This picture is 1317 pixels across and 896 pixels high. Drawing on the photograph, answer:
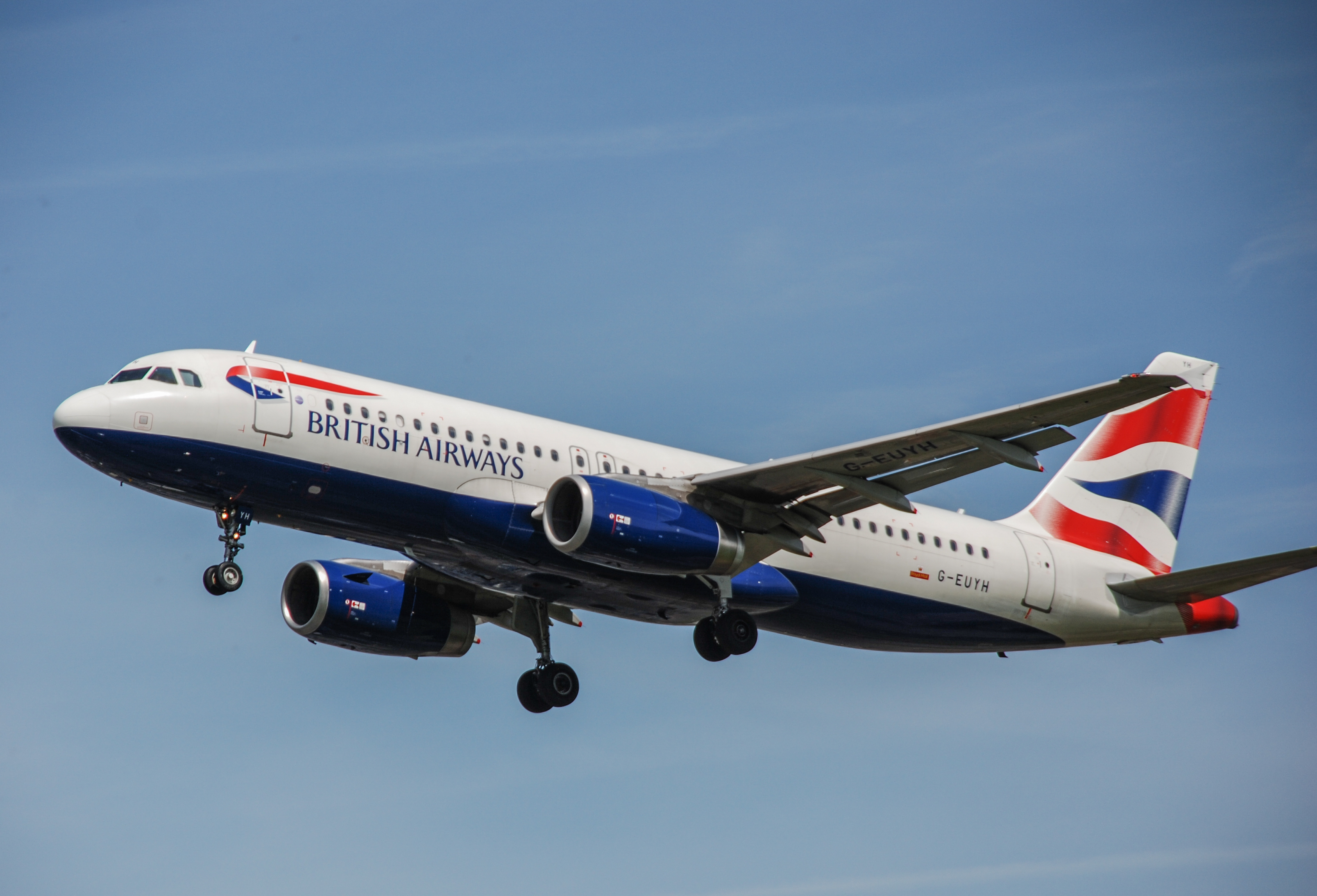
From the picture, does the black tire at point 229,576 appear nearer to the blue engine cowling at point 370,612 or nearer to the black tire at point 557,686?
the blue engine cowling at point 370,612

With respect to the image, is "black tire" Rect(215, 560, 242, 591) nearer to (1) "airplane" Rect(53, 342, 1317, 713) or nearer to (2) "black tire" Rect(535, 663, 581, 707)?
(1) "airplane" Rect(53, 342, 1317, 713)

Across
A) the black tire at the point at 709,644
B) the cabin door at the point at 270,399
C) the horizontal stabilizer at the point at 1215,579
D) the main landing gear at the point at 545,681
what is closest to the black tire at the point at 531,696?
the main landing gear at the point at 545,681

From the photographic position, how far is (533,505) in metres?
29.1

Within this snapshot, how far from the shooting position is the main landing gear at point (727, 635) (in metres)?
31.3

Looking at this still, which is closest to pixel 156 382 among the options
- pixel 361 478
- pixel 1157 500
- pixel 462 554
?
pixel 361 478

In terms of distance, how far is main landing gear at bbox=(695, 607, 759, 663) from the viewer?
103 ft

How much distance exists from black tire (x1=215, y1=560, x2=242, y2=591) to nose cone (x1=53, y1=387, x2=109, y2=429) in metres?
3.22

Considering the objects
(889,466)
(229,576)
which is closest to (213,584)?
(229,576)

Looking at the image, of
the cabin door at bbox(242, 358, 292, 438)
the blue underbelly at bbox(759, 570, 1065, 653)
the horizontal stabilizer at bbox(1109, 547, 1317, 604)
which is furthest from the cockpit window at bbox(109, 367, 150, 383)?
the horizontal stabilizer at bbox(1109, 547, 1317, 604)

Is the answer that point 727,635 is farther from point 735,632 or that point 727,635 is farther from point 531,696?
point 531,696

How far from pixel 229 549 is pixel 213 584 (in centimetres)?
80

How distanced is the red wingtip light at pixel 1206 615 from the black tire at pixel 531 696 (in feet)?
47.9

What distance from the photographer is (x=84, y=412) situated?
26.9 metres

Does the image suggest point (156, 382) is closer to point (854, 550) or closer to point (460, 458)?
point (460, 458)
